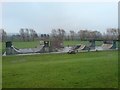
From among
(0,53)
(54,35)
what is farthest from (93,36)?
(0,53)

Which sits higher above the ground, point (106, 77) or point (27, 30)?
point (27, 30)

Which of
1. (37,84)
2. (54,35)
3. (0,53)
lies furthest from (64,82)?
(54,35)

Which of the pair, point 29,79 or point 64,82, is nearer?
point 64,82

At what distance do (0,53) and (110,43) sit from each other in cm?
866

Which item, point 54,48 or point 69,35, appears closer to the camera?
point 54,48

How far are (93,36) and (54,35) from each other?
10.3 ft

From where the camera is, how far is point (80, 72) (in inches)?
243

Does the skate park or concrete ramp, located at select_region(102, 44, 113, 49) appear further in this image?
concrete ramp, located at select_region(102, 44, 113, 49)

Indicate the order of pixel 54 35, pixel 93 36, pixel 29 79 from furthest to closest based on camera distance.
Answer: pixel 93 36 → pixel 54 35 → pixel 29 79

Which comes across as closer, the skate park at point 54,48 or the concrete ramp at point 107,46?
the skate park at point 54,48

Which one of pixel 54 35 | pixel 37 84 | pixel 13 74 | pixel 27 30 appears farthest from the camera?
pixel 54 35

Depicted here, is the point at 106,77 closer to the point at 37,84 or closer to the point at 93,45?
the point at 37,84

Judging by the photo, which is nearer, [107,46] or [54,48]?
[54,48]

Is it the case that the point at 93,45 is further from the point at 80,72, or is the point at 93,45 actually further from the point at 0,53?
the point at 80,72
